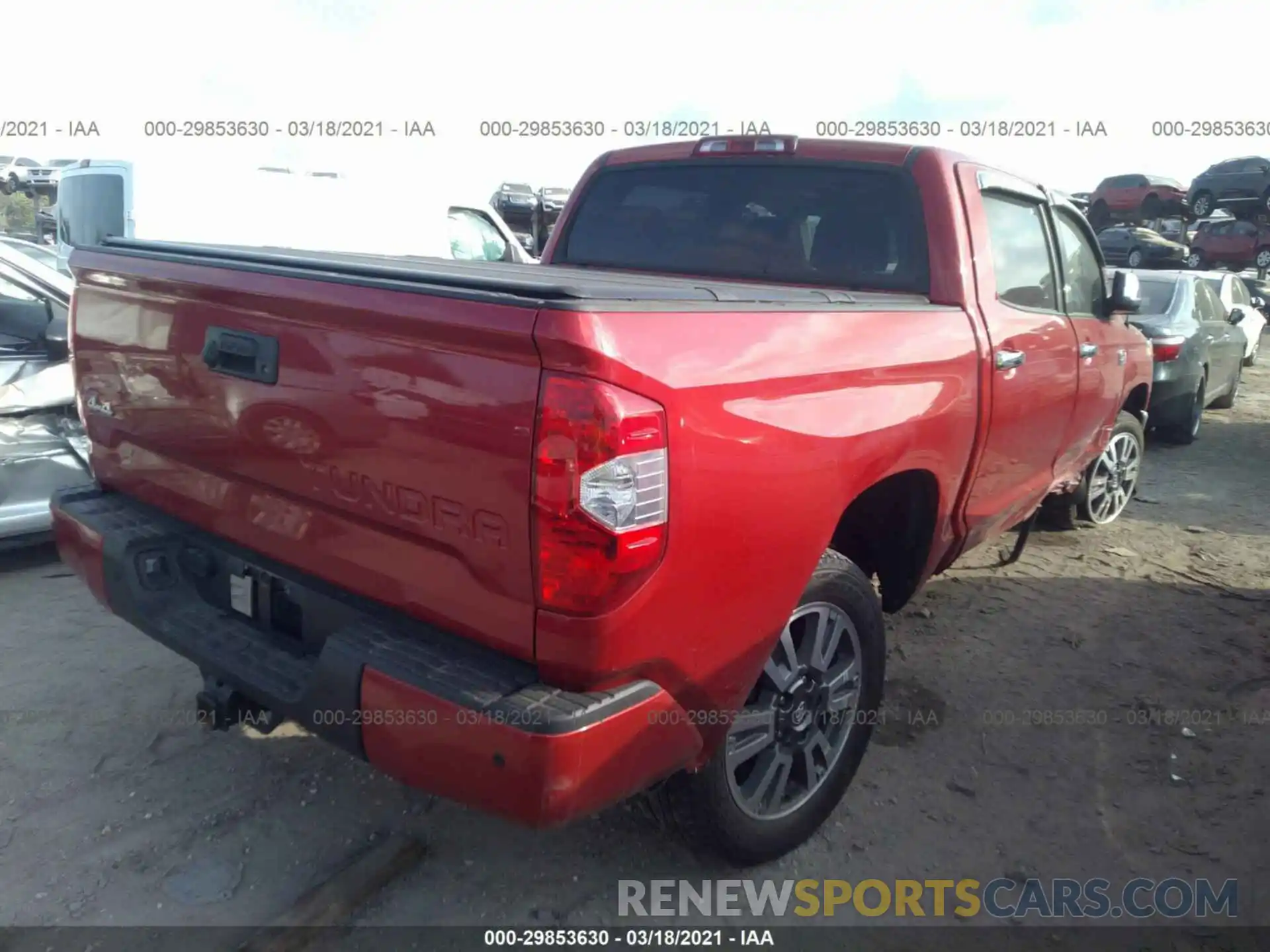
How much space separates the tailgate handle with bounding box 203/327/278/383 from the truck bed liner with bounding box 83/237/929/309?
16 cm

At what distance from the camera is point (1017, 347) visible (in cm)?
344

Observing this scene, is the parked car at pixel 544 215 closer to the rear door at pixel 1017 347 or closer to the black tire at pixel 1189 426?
the black tire at pixel 1189 426

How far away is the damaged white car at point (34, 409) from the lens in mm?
4398

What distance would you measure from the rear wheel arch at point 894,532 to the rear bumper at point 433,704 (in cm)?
118

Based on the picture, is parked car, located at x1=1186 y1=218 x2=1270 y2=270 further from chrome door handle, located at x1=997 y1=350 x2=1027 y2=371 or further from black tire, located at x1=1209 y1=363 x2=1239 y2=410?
chrome door handle, located at x1=997 y1=350 x2=1027 y2=371

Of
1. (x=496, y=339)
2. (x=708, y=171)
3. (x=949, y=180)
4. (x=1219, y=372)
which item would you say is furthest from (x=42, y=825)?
(x=1219, y=372)

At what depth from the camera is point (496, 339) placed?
6.02 feet

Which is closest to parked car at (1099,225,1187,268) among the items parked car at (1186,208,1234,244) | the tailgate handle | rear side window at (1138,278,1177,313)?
parked car at (1186,208,1234,244)

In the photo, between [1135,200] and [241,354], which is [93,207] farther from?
[1135,200]

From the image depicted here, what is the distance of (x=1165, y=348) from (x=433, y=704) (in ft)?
24.9

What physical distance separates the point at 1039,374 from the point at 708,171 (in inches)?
59.3

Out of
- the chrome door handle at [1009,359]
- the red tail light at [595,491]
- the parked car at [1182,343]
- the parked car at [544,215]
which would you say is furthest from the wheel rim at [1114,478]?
the parked car at [544,215]

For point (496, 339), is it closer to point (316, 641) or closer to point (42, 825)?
point (316, 641)

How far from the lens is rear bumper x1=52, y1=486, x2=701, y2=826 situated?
1873mm
